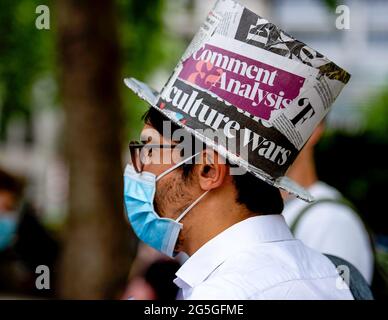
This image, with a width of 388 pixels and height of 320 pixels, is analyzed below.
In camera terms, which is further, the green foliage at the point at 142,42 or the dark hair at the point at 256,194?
the green foliage at the point at 142,42

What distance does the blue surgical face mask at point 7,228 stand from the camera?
7812 mm

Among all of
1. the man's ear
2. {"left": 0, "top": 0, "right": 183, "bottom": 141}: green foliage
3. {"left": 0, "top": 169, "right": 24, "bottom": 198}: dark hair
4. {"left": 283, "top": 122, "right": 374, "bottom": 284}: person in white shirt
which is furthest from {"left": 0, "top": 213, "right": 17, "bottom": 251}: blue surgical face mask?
the man's ear

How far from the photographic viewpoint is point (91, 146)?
7.80 metres

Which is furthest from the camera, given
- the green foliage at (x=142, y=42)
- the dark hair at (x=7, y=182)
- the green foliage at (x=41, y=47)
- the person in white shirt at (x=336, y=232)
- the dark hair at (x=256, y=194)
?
the green foliage at (x=41, y=47)

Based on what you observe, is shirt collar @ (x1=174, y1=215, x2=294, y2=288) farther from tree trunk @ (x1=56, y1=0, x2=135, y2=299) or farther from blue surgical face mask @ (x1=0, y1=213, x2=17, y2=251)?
blue surgical face mask @ (x1=0, y1=213, x2=17, y2=251)

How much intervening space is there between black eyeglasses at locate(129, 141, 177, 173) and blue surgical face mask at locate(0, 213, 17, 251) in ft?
17.5

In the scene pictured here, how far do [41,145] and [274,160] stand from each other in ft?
128

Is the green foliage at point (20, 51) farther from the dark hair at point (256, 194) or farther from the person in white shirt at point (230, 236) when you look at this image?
the dark hair at point (256, 194)

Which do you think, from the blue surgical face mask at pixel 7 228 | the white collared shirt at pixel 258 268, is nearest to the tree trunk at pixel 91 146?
the blue surgical face mask at pixel 7 228

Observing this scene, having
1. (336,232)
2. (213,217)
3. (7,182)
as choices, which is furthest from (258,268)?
(7,182)

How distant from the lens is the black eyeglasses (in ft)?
8.29

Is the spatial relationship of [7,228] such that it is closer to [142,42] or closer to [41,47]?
[142,42]

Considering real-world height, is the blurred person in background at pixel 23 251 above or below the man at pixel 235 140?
below

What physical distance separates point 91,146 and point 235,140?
5557 mm
